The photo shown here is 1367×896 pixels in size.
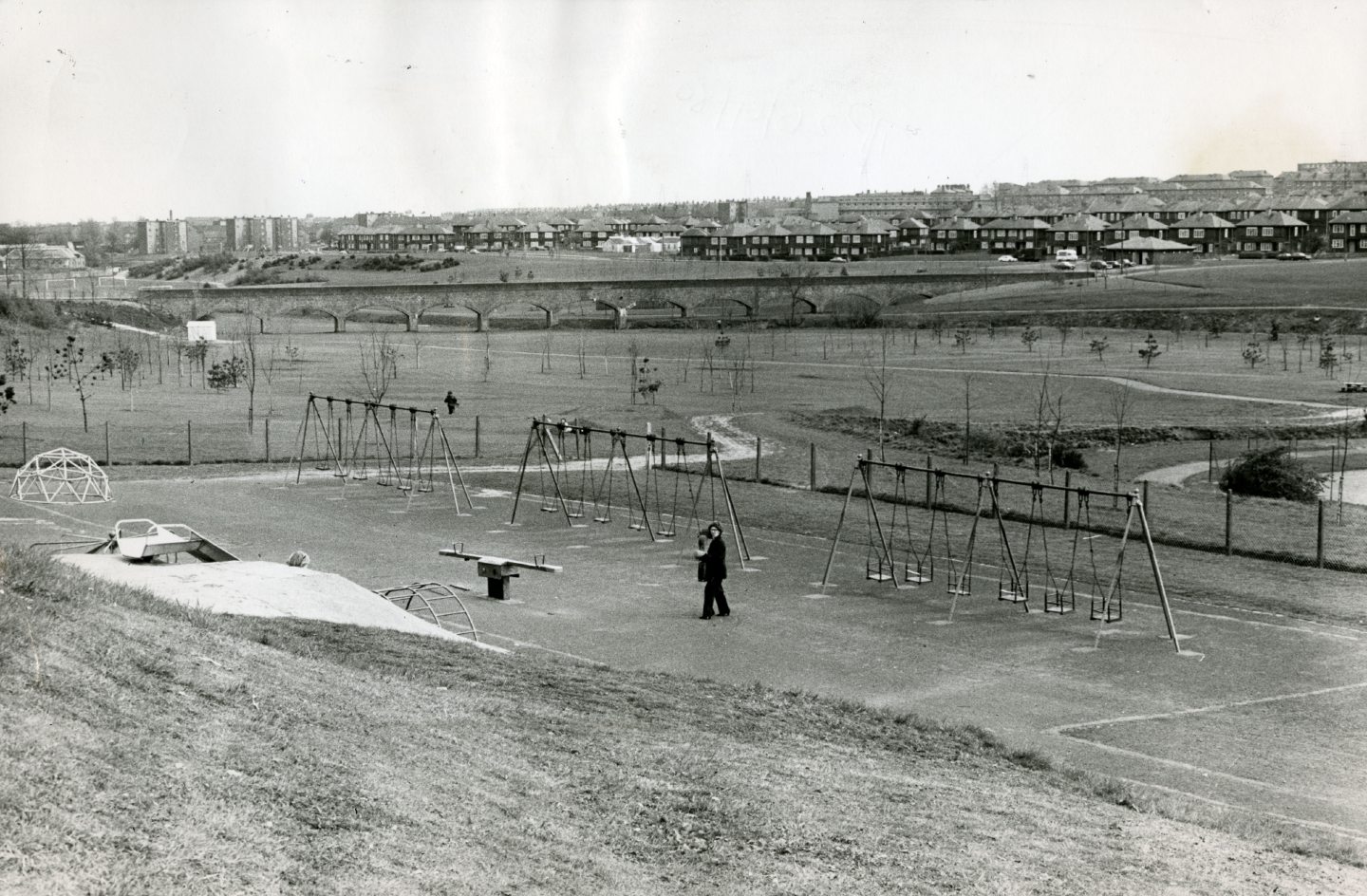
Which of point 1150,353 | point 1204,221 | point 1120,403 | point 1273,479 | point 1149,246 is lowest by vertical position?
point 1273,479

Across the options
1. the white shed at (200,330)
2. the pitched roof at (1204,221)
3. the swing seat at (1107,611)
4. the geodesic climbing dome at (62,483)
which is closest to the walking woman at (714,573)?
the swing seat at (1107,611)

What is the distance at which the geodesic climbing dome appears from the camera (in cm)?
3200

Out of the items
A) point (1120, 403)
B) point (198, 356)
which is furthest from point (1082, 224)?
point (198, 356)

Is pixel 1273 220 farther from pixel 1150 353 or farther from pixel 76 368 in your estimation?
pixel 76 368

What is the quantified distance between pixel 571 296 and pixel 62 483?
3203 inches

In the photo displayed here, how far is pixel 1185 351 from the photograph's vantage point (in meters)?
81.2

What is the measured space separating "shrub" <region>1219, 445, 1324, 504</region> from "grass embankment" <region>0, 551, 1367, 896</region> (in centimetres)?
2489

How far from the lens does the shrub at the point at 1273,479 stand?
36.9 m

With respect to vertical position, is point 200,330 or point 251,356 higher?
point 200,330

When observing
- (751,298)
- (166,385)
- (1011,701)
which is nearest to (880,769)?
(1011,701)

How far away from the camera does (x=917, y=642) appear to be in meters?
20.9

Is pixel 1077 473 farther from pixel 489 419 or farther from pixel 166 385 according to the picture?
pixel 166 385

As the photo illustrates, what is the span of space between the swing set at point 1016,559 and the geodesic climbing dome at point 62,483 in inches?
→ 668

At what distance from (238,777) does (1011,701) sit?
33.9 ft
